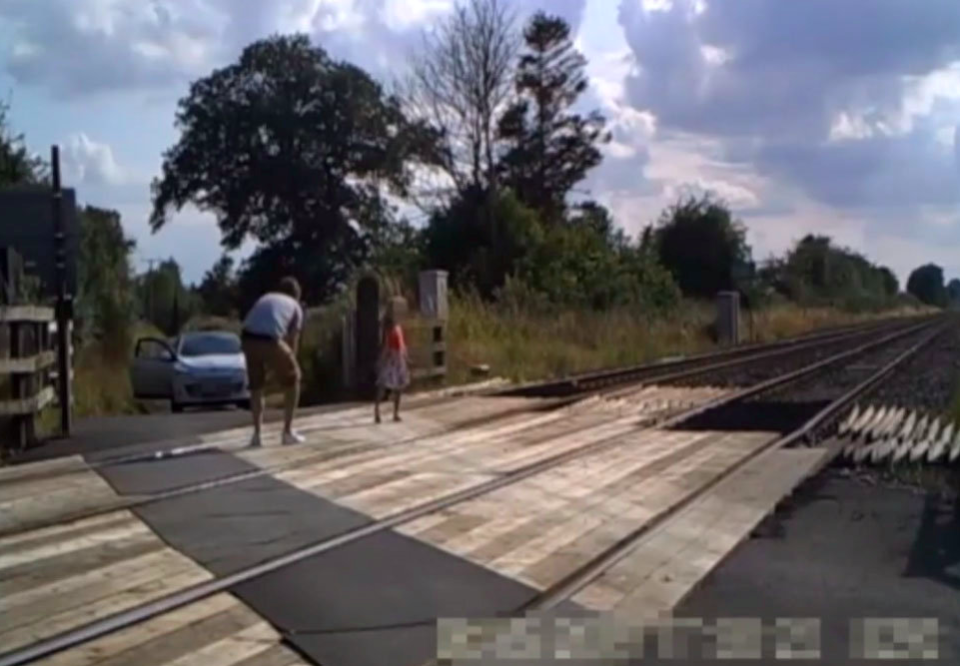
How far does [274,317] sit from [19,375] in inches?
104

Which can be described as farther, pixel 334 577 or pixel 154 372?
pixel 154 372

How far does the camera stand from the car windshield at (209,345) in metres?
29.6

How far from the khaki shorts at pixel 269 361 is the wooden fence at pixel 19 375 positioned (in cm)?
227

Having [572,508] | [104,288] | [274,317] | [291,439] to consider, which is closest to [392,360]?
[291,439]

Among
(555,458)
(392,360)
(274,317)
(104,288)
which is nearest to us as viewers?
(555,458)

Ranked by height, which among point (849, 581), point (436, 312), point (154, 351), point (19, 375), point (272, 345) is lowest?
point (849, 581)

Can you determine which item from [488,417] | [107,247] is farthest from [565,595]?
[107,247]

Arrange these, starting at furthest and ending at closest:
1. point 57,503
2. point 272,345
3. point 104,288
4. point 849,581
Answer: point 104,288 < point 272,345 < point 57,503 < point 849,581

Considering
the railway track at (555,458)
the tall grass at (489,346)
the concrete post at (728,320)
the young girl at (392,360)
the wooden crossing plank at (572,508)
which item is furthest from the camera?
the concrete post at (728,320)

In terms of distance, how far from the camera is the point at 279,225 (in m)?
61.8

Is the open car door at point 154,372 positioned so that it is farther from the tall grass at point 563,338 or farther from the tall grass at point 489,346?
the tall grass at point 563,338

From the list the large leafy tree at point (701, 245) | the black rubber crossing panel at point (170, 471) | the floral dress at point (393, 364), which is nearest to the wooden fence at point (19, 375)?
the black rubber crossing panel at point (170, 471)

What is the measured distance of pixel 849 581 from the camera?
9.95 meters

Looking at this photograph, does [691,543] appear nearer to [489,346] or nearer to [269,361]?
[269,361]
